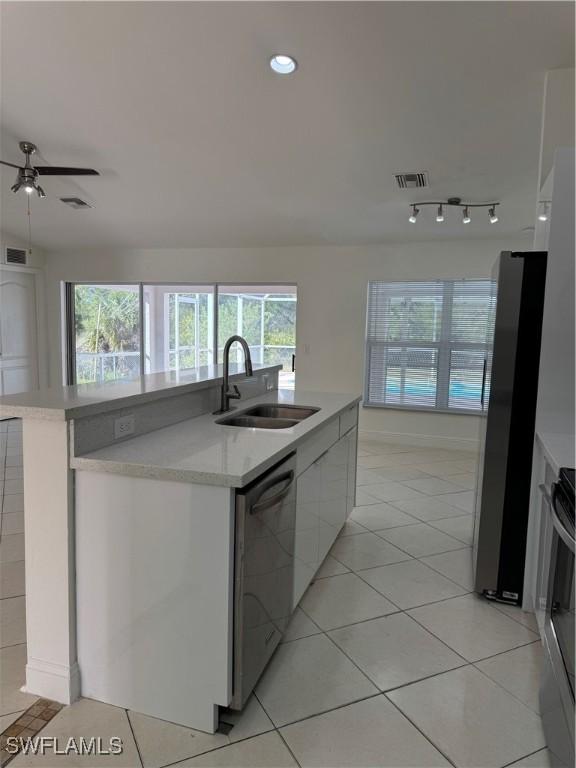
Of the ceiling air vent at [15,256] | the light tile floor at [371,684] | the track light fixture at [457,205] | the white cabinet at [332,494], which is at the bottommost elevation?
the light tile floor at [371,684]

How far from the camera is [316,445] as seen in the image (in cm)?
241

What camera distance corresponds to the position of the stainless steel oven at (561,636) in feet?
4.42

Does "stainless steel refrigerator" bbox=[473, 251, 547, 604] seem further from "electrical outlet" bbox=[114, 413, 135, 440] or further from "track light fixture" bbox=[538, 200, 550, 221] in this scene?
"electrical outlet" bbox=[114, 413, 135, 440]

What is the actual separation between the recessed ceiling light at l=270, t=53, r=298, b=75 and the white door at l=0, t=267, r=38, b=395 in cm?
524

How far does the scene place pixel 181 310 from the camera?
6820 millimetres

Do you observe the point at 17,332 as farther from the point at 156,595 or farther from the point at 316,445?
the point at 156,595

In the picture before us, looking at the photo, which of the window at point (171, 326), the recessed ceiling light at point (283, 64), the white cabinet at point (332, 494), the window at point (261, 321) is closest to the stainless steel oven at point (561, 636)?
the white cabinet at point (332, 494)

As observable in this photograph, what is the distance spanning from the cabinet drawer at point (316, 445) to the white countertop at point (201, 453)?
2.5 inches

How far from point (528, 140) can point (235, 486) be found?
3.20m

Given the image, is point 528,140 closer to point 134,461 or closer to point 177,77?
point 177,77

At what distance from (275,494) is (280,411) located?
1.29m

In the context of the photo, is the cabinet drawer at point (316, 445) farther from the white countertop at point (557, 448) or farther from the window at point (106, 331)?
the window at point (106, 331)

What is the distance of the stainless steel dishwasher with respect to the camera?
1.63 m

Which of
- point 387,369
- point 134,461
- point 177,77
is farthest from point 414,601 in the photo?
point 387,369
